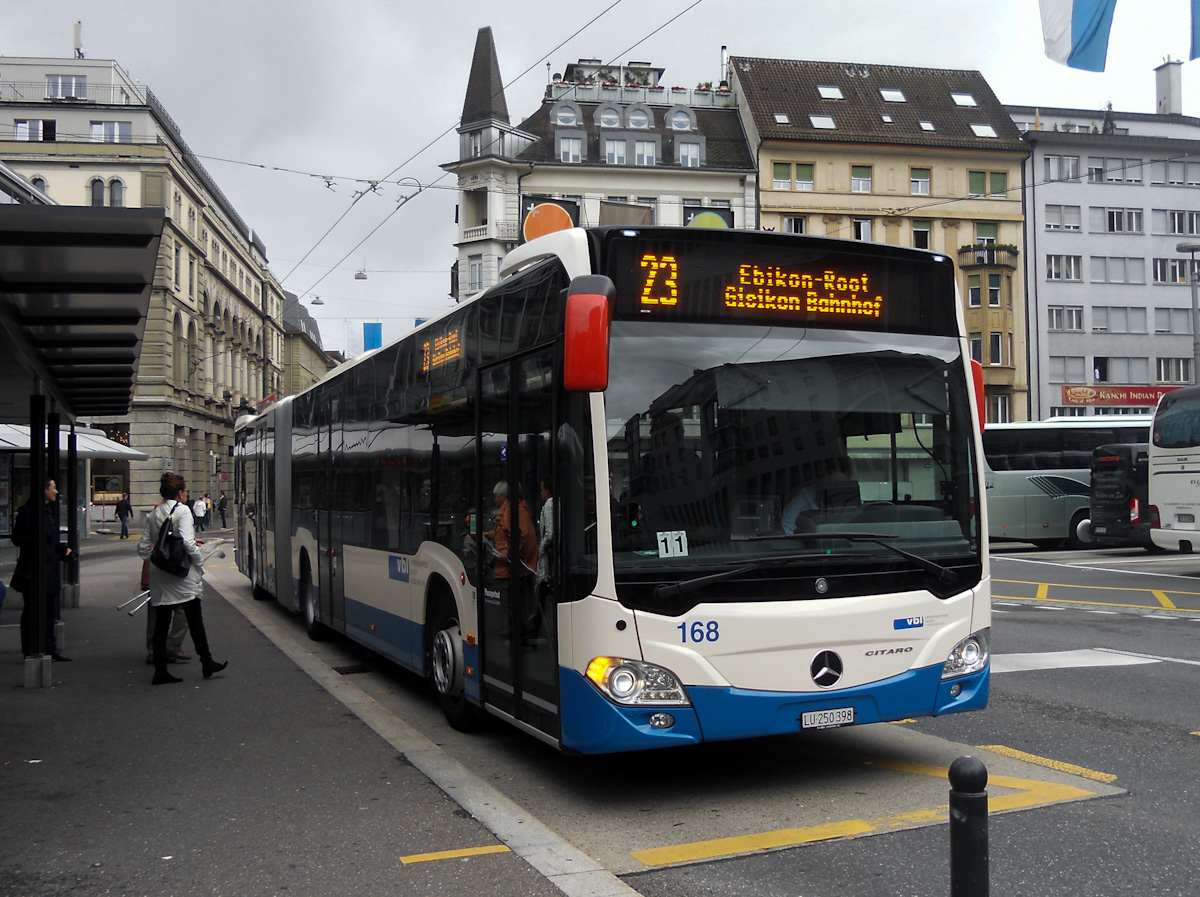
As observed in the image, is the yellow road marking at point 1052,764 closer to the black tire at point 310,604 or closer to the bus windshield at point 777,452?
the bus windshield at point 777,452

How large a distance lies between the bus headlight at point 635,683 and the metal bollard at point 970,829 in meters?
2.59

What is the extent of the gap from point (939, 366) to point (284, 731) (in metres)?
4.91

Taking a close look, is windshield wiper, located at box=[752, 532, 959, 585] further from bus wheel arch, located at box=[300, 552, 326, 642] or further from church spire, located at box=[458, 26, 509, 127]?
church spire, located at box=[458, 26, 509, 127]

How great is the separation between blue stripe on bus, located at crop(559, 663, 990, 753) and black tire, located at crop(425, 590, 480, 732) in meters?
1.98

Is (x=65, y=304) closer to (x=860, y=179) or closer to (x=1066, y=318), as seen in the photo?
(x=860, y=179)

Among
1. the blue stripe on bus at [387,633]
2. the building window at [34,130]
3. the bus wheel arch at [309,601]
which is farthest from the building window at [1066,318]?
the blue stripe on bus at [387,633]

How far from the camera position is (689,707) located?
229 inches

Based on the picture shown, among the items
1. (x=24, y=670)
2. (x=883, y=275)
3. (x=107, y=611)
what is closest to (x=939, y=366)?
(x=883, y=275)

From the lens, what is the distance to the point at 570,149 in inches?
2298

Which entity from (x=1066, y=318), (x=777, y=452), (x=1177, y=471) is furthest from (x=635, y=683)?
(x=1066, y=318)

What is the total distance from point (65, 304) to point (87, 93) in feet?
190

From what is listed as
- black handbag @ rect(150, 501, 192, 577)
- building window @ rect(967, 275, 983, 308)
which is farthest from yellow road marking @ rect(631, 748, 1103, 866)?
building window @ rect(967, 275, 983, 308)

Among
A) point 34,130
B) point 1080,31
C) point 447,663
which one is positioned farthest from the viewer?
point 34,130

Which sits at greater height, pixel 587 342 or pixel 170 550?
pixel 587 342
